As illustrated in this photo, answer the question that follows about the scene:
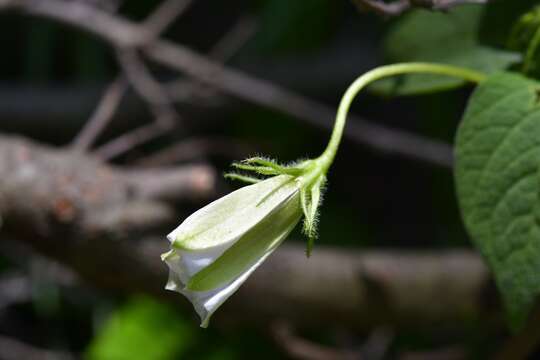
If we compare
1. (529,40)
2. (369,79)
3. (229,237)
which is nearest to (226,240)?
(229,237)

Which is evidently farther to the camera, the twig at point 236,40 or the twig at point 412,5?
the twig at point 236,40

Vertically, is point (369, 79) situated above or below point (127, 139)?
above

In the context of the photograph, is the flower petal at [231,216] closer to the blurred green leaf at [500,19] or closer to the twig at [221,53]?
the blurred green leaf at [500,19]

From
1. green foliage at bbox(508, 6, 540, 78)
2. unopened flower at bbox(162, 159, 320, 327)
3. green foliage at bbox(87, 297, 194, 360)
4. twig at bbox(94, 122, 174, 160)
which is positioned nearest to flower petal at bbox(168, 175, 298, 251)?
unopened flower at bbox(162, 159, 320, 327)

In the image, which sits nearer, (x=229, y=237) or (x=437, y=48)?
(x=229, y=237)

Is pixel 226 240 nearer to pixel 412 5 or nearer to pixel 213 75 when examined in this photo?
pixel 412 5

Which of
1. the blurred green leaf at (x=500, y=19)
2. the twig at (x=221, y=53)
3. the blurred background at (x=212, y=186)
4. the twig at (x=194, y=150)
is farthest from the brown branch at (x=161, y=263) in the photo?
the blurred green leaf at (x=500, y=19)
